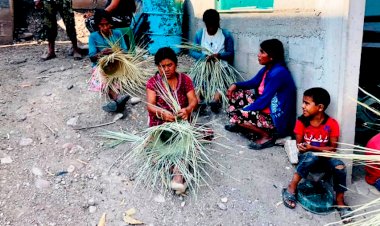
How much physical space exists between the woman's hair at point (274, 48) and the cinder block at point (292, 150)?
27.3 inches

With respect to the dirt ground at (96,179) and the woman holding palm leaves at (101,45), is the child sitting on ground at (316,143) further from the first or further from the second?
the woman holding palm leaves at (101,45)

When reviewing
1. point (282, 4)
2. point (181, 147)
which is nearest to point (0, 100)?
point (181, 147)

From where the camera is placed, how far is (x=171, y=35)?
4.69m

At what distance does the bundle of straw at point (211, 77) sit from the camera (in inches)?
141

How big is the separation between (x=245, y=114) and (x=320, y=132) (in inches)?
31.0

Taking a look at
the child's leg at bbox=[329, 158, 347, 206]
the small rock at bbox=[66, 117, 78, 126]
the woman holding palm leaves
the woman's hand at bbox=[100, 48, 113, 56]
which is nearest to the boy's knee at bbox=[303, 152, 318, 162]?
the child's leg at bbox=[329, 158, 347, 206]

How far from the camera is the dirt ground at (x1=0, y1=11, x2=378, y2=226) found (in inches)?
90.9

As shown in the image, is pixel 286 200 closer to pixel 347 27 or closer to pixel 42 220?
pixel 347 27

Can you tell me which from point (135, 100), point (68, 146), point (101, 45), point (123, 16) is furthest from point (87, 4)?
point (68, 146)

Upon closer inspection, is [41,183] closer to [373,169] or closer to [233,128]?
[233,128]

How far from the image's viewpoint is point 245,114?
10.2 feet

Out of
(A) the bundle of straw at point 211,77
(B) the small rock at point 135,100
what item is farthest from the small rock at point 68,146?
(A) the bundle of straw at point 211,77

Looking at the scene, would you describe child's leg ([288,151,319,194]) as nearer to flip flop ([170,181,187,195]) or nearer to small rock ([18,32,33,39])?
flip flop ([170,181,187,195])

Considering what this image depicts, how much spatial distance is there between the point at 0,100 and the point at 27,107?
348 millimetres
